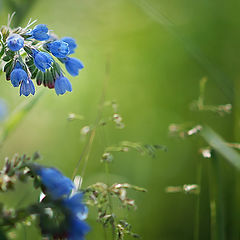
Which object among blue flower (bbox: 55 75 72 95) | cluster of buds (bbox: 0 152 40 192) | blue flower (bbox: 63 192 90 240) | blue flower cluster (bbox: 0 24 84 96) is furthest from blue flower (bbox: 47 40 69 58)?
blue flower (bbox: 63 192 90 240)

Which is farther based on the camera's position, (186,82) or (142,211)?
(186,82)

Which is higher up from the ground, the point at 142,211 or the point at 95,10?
the point at 95,10

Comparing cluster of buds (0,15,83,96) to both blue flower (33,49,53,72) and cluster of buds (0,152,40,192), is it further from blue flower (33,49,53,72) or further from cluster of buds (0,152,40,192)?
cluster of buds (0,152,40,192)

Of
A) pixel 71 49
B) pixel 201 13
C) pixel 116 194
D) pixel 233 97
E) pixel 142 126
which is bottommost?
pixel 116 194

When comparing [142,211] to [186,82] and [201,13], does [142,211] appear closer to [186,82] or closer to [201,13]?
[186,82]

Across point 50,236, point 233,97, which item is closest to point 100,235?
point 233,97

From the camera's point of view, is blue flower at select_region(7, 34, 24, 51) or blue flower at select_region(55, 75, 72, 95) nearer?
blue flower at select_region(7, 34, 24, 51)

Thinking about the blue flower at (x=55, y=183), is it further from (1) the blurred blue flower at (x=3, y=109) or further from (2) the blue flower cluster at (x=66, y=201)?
(1) the blurred blue flower at (x=3, y=109)

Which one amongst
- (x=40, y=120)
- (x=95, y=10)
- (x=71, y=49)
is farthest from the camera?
(x=95, y=10)
